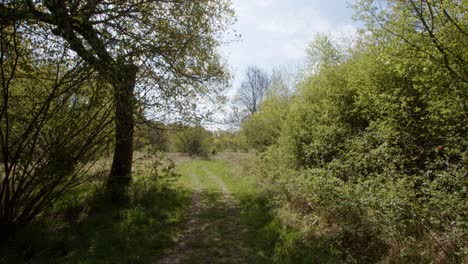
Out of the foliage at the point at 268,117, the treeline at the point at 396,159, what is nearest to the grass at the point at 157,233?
the treeline at the point at 396,159

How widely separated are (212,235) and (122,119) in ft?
12.0

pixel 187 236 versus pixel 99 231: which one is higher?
pixel 99 231

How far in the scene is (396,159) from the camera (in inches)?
219

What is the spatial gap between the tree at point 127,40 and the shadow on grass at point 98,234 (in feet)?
3.42

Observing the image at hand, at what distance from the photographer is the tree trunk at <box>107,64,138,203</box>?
5793 mm

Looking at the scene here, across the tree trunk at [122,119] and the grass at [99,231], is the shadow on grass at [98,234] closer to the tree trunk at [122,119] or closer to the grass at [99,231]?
the grass at [99,231]

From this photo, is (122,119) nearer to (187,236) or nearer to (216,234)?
(187,236)

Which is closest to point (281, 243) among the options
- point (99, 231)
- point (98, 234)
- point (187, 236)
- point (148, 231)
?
point (187, 236)

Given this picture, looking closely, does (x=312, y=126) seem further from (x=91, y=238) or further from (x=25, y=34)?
(x=25, y=34)

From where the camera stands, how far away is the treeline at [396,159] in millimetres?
4270

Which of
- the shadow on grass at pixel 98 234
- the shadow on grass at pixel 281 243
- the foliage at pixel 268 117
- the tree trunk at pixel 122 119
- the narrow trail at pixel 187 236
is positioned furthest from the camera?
the foliage at pixel 268 117

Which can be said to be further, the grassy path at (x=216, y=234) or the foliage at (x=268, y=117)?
the foliage at (x=268, y=117)

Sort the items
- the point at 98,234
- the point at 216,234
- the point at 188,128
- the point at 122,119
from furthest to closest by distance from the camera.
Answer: the point at 188,128, the point at 216,234, the point at 122,119, the point at 98,234

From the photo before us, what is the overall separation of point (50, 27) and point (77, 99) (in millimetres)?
1506
